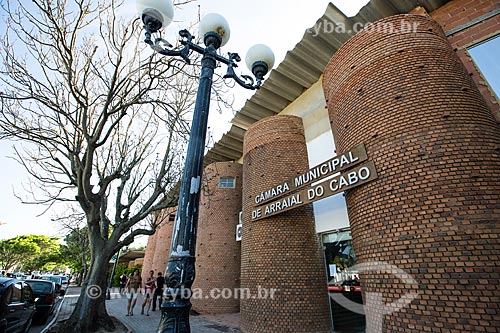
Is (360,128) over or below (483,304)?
over

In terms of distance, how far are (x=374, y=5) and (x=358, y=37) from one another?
266cm

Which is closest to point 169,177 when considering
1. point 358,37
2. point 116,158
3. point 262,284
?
point 116,158

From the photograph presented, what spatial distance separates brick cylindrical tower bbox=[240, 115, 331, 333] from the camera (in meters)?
8.17

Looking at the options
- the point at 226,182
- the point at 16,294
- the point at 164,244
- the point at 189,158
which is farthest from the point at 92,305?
the point at 164,244

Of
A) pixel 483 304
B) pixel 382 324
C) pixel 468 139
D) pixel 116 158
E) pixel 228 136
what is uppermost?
pixel 228 136

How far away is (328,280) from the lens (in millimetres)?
8711

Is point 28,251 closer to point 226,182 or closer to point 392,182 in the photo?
point 226,182

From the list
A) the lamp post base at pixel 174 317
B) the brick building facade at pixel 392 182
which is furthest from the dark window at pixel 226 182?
the lamp post base at pixel 174 317

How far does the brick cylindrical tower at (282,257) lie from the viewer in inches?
322

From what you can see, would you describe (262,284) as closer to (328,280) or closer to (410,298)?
(328,280)

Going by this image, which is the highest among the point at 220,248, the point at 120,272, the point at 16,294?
the point at 220,248

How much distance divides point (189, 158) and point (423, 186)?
4471 millimetres

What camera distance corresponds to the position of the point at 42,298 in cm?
956

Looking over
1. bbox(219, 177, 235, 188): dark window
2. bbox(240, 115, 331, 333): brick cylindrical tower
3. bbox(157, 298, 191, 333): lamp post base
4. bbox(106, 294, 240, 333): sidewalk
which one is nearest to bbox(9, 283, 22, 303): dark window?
bbox(106, 294, 240, 333): sidewalk
